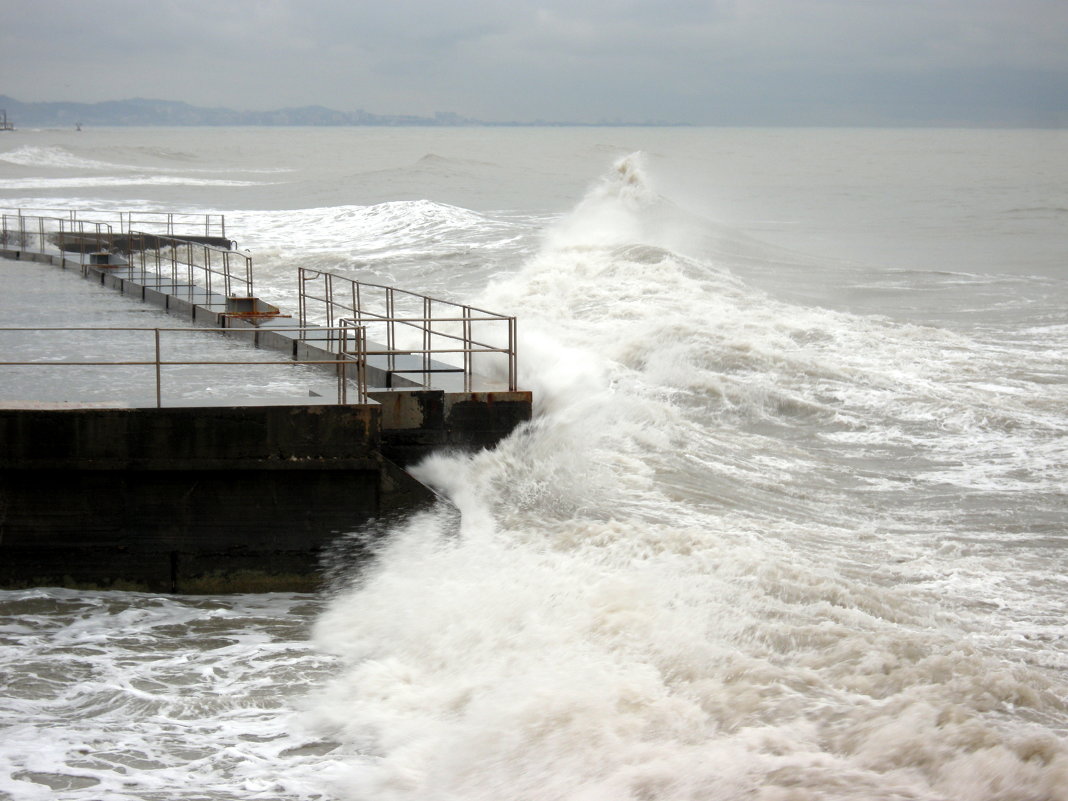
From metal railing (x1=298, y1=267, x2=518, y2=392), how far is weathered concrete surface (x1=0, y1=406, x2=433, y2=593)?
1.13m

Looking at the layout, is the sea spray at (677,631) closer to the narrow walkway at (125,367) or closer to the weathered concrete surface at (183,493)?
the weathered concrete surface at (183,493)

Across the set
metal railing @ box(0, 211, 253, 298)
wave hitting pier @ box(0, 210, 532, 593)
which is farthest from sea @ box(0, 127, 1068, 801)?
metal railing @ box(0, 211, 253, 298)

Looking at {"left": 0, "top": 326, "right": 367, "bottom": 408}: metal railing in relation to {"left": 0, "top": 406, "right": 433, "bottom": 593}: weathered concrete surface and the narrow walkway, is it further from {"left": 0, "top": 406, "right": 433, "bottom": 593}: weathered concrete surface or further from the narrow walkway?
{"left": 0, "top": 406, "right": 433, "bottom": 593}: weathered concrete surface

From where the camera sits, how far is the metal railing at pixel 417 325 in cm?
1152

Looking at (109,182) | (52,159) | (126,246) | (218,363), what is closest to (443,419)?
(218,363)

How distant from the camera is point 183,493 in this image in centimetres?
910

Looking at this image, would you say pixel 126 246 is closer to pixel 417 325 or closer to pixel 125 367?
pixel 417 325

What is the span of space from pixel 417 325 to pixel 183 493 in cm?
976

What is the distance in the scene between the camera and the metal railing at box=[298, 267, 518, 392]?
1152cm

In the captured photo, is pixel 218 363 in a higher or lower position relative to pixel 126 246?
lower

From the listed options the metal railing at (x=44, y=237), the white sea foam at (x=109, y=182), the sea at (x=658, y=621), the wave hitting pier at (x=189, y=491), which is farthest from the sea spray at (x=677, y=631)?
the white sea foam at (x=109, y=182)

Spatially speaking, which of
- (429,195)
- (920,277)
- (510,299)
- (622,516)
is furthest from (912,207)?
(622,516)

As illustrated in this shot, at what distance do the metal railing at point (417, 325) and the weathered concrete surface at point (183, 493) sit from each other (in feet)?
3.69

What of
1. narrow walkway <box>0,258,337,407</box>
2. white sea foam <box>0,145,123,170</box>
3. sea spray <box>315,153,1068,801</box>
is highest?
white sea foam <box>0,145,123,170</box>
